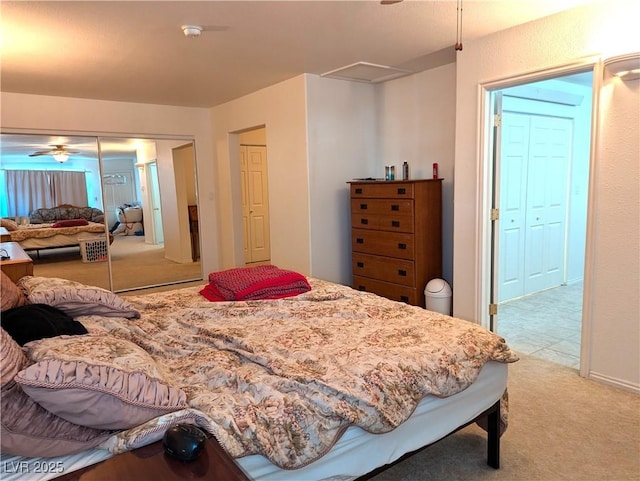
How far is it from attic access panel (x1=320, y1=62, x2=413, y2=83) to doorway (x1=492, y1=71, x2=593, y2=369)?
109 cm

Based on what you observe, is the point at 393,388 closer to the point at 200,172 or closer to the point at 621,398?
the point at 621,398

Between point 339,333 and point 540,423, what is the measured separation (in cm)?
130

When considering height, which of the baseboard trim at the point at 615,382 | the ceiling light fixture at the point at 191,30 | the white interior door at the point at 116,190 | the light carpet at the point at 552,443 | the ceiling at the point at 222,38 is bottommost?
the light carpet at the point at 552,443

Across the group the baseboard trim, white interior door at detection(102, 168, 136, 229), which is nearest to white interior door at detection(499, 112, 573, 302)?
the baseboard trim

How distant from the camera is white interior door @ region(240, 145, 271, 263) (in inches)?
284

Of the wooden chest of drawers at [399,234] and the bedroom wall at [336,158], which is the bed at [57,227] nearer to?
the bedroom wall at [336,158]

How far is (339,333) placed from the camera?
2.02m

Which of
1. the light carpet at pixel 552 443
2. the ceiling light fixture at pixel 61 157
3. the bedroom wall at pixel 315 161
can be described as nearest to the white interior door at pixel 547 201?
the bedroom wall at pixel 315 161

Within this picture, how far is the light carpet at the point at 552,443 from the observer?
6.52 feet

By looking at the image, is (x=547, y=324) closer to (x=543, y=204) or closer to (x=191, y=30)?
(x=543, y=204)

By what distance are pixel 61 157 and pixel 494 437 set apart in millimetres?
5432

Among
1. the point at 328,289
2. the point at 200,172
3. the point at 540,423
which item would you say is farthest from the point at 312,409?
the point at 200,172

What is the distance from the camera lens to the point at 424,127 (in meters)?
4.47

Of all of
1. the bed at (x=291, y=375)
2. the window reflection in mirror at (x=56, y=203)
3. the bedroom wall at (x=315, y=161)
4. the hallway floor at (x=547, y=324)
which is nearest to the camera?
the bed at (x=291, y=375)
